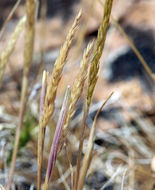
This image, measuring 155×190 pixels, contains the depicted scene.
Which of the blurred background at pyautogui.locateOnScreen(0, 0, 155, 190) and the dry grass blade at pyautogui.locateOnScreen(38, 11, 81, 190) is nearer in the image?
the dry grass blade at pyautogui.locateOnScreen(38, 11, 81, 190)

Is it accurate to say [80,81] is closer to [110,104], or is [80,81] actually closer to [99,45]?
[99,45]

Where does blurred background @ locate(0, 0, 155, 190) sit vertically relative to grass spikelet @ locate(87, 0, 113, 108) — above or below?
below

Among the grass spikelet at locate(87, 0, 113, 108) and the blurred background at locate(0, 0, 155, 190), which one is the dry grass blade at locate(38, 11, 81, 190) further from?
the blurred background at locate(0, 0, 155, 190)

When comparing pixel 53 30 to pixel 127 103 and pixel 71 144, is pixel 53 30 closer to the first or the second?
pixel 127 103

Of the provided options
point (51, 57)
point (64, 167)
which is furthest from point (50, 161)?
point (51, 57)

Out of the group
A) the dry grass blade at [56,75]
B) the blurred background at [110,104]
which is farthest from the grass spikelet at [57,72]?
the blurred background at [110,104]

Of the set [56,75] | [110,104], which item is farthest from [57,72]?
[110,104]

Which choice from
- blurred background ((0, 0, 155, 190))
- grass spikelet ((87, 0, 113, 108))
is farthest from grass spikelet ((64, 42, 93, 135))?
blurred background ((0, 0, 155, 190))

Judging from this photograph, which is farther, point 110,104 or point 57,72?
point 110,104
